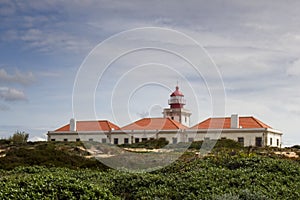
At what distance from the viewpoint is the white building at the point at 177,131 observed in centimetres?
4347

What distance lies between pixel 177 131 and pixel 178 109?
174 inches

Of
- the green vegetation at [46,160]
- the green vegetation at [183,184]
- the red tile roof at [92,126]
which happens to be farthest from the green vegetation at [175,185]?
the red tile roof at [92,126]

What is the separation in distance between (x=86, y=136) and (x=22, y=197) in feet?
113

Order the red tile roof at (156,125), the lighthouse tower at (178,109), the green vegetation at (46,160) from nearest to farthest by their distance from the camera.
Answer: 1. the green vegetation at (46,160)
2. the red tile roof at (156,125)
3. the lighthouse tower at (178,109)

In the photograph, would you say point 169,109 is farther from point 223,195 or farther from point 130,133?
point 223,195

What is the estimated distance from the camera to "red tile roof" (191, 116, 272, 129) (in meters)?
43.8

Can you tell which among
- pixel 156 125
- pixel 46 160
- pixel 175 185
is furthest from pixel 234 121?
pixel 175 185

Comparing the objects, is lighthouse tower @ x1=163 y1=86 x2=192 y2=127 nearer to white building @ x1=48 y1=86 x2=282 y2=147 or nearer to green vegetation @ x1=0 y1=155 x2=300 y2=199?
white building @ x1=48 y1=86 x2=282 y2=147

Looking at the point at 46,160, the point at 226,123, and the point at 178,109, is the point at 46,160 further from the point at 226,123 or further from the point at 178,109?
the point at 178,109

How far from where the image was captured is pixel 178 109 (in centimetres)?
4888

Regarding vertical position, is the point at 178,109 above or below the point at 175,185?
above

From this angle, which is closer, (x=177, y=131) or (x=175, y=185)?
(x=175, y=185)

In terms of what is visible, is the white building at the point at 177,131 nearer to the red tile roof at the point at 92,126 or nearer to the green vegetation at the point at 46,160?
the red tile roof at the point at 92,126

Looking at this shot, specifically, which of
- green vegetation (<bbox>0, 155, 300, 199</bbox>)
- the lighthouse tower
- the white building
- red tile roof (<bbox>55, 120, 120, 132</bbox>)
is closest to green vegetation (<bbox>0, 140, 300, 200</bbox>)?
green vegetation (<bbox>0, 155, 300, 199</bbox>)
